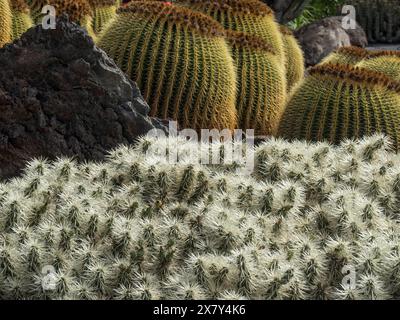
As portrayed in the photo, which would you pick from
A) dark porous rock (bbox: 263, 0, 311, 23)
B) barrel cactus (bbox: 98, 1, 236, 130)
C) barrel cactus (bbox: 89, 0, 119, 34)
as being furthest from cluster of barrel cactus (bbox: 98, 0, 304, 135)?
dark porous rock (bbox: 263, 0, 311, 23)

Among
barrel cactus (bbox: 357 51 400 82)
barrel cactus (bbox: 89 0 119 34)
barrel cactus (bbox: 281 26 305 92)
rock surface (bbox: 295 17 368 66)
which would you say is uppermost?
barrel cactus (bbox: 89 0 119 34)

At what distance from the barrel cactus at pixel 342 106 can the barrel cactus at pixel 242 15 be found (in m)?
1.10

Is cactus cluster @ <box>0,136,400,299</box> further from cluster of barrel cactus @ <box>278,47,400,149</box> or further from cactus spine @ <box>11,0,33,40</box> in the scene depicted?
cactus spine @ <box>11,0,33,40</box>

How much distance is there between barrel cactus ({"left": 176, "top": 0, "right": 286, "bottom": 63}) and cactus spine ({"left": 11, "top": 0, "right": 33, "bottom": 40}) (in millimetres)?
1319

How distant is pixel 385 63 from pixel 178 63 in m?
2.26

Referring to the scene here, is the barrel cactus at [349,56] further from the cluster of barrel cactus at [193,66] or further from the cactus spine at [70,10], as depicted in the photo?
the cactus spine at [70,10]

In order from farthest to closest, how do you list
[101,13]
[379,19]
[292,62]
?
[379,19]
[292,62]
[101,13]

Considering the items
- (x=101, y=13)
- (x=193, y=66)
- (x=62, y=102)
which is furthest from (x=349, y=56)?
(x=62, y=102)

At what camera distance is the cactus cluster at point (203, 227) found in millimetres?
3014

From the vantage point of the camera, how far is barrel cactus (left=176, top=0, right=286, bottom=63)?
689 centimetres

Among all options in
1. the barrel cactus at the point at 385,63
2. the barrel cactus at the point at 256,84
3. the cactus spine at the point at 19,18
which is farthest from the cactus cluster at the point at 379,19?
the cactus spine at the point at 19,18

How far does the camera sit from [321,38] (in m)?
11.5

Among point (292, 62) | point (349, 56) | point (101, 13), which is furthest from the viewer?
point (292, 62)

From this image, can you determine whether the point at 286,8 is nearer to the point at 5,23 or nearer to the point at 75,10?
the point at 75,10
